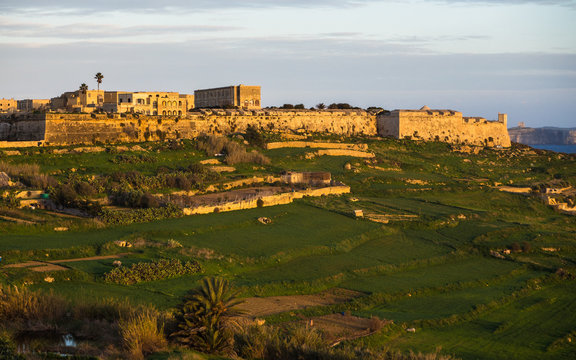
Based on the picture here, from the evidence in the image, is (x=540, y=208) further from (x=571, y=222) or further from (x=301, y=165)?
(x=301, y=165)

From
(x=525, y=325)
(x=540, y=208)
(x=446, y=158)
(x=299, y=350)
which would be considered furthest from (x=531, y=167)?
(x=299, y=350)

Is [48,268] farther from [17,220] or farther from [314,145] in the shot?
[314,145]

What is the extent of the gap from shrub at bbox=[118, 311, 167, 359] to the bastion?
29494 mm

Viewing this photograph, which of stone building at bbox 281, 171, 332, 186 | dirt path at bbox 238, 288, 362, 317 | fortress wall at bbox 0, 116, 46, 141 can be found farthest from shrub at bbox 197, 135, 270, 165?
dirt path at bbox 238, 288, 362, 317

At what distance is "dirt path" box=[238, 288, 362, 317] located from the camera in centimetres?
1933

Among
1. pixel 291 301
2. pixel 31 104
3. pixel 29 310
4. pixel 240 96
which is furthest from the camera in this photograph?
pixel 240 96

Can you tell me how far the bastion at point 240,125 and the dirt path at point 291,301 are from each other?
25.0 metres

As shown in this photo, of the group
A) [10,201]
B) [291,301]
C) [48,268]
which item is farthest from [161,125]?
[291,301]

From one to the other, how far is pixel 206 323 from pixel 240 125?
4222 cm

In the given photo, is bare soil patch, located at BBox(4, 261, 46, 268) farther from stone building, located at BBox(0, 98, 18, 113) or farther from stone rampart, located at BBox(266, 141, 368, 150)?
stone building, located at BBox(0, 98, 18, 113)

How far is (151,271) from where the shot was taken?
21156mm

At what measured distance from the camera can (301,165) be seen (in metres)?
46.3

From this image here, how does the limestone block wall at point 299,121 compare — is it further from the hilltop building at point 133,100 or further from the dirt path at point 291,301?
the dirt path at point 291,301

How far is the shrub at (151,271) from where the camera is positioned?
20.3 meters
